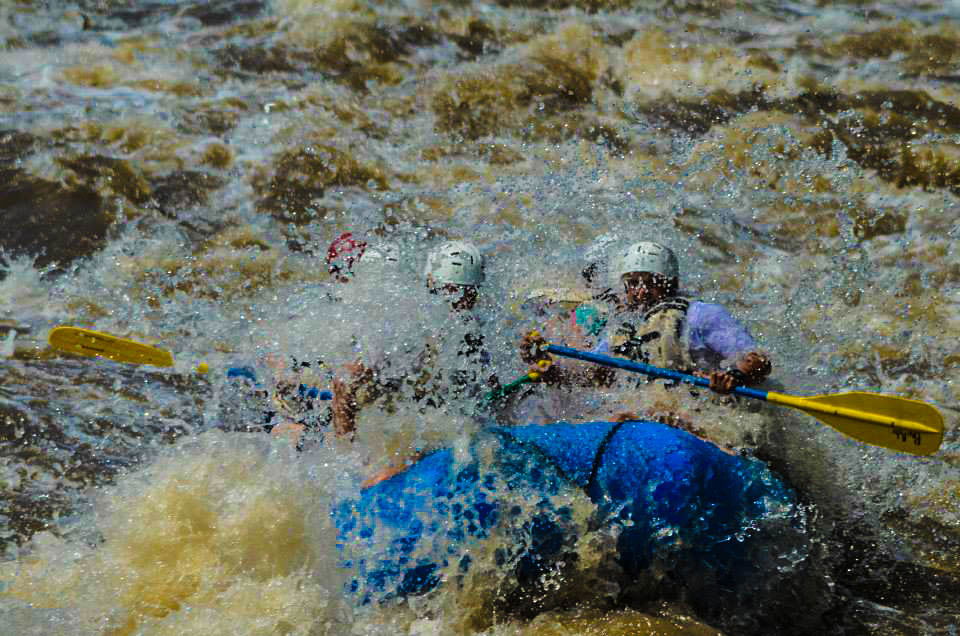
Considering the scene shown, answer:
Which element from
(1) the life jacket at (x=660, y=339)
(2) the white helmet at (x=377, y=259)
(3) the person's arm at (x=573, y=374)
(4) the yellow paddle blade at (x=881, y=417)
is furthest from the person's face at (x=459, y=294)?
(4) the yellow paddle blade at (x=881, y=417)

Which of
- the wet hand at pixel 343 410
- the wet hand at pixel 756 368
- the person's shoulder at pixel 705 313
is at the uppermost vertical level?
the person's shoulder at pixel 705 313

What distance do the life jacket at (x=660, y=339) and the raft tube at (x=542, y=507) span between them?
0.65m

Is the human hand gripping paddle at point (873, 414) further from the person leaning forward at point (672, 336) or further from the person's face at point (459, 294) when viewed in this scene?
the person's face at point (459, 294)

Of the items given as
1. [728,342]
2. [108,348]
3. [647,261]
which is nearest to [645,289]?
[647,261]

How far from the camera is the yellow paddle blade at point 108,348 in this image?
13.7 ft

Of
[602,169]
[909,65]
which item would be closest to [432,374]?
[602,169]

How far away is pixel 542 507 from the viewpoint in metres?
3.25

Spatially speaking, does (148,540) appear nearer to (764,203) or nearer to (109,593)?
(109,593)

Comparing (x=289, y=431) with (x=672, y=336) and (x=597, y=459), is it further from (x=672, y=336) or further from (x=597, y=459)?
(x=672, y=336)

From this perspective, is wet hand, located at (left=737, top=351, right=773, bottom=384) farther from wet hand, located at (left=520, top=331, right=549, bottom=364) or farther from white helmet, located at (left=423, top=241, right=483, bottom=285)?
white helmet, located at (left=423, top=241, right=483, bottom=285)

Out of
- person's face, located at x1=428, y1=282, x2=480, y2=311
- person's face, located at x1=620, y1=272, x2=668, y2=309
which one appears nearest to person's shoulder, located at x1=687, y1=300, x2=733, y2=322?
person's face, located at x1=620, y1=272, x2=668, y2=309

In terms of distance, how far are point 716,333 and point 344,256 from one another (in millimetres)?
2013

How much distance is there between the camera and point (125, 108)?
22.7 ft

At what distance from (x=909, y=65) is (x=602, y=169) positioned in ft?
8.36
